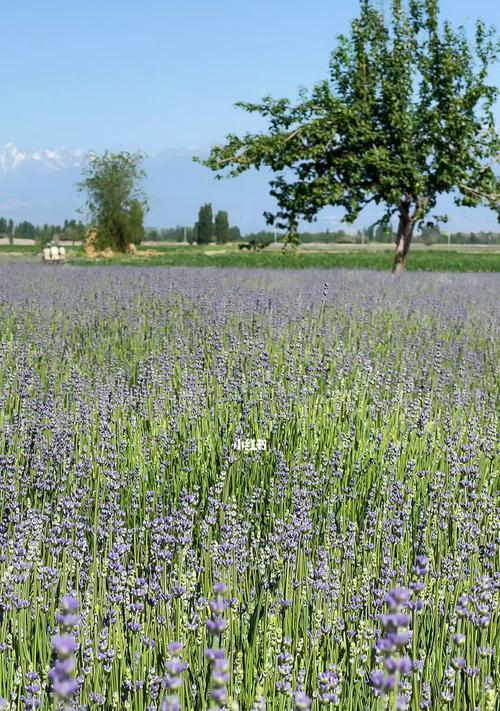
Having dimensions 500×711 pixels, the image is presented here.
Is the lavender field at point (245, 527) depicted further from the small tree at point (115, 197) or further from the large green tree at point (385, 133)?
the small tree at point (115, 197)

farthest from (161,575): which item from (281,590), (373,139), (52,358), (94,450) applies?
(373,139)

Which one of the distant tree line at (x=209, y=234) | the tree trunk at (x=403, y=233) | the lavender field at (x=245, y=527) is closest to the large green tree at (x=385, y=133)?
the tree trunk at (x=403, y=233)

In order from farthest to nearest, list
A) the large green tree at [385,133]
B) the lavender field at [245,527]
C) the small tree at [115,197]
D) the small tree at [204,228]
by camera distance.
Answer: the small tree at [204,228] < the small tree at [115,197] < the large green tree at [385,133] < the lavender field at [245,527]

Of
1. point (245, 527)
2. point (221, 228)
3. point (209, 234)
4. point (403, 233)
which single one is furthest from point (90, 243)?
point (221, 228)

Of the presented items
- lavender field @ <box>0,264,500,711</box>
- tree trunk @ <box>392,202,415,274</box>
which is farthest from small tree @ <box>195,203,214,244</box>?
lavender field @ <box>0,264,500,711</box>

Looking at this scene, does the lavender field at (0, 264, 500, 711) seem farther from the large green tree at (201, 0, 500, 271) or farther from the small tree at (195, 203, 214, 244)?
the small tree at (195, 203, 214, 244)

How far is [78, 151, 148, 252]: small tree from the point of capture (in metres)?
48.2

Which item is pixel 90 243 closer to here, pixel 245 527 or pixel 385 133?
pixel 385 133

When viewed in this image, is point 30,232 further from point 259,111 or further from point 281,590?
point 281,590

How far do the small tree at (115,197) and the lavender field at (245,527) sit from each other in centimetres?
4072

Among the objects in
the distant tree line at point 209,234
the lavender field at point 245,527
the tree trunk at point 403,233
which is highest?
the distant tree line at point 209,234

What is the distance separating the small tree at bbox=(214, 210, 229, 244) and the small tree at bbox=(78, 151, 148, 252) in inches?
1943

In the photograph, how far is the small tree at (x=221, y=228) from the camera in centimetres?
9906

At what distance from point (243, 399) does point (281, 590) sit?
8.82 feet
